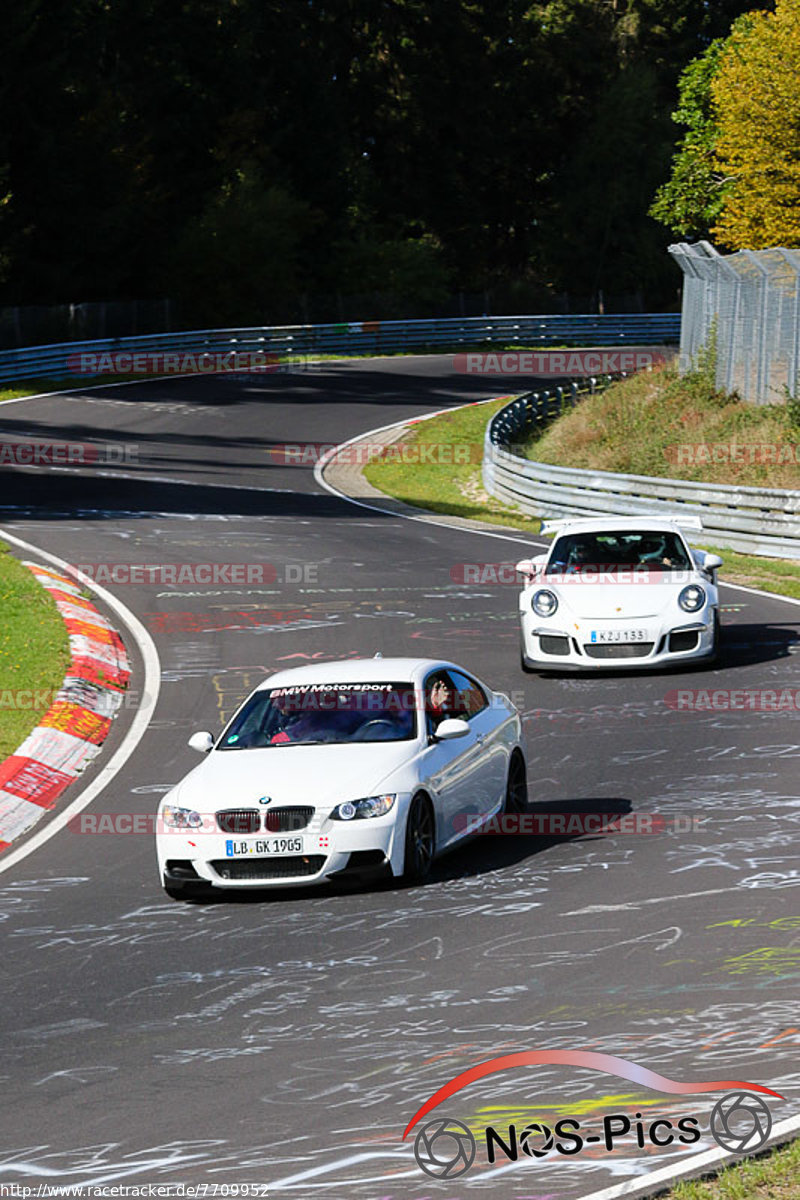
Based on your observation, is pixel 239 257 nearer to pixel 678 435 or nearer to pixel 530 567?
pixel 678 435

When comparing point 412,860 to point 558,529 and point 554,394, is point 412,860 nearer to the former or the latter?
point 558,529

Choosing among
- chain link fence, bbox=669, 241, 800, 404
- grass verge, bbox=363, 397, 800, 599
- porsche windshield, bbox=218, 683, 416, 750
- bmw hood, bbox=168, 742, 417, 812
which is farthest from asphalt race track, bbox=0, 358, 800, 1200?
chain link fence, bbox=669, 241, 800, 404

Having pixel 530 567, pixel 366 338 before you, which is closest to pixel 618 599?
pixel 530 567

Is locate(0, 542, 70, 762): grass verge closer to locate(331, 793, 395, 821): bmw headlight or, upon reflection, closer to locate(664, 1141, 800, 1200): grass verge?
locate(331, 793, 395, 821): bmw headlight

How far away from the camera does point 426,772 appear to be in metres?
11.1

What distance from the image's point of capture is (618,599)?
60.0 feet

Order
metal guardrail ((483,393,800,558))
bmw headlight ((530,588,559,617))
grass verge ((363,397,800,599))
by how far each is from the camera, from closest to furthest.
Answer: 1. bmw headlight ((530,588,559,617))
2. grass verge ((363,397,800,599))
3. metal guardrail ((483,393,800,558))

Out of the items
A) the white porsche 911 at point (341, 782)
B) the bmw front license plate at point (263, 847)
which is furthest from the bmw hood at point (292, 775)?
the bmw front license plate at point (263, 847)

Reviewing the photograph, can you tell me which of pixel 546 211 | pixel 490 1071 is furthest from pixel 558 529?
pixel 546 211

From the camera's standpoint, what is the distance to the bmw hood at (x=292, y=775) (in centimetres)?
1064

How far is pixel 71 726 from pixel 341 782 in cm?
630

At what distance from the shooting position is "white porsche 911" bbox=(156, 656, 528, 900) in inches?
415

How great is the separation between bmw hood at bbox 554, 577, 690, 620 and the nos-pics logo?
11.5m

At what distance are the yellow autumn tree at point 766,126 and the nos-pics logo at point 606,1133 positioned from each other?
2230 inches
